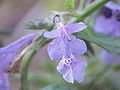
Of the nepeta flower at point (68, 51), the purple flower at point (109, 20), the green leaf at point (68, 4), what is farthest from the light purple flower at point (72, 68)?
the purple flower at point (109, 20)

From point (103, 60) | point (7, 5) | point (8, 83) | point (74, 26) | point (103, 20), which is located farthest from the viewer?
point (7, 5)

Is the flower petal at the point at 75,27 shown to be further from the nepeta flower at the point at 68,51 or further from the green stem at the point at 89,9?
the green stem at the point at 89,9

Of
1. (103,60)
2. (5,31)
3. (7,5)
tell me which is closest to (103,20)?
(103,60)

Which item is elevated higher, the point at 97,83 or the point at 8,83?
the point at 8,83

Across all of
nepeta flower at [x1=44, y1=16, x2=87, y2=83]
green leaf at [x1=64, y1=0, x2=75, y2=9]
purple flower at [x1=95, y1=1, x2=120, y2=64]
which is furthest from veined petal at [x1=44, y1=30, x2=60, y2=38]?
purple flower at [x1=95, y1=1, x2=120, y2=64]

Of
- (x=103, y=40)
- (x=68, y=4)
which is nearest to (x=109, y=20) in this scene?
(x=103, y=40)

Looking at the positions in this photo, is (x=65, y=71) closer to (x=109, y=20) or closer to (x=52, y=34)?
(x=52, y=34)

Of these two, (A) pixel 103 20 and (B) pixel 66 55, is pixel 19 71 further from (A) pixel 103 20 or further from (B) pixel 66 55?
(A) pixel 103 20

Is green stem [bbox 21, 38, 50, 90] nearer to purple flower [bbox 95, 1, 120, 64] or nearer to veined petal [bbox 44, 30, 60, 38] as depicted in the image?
veined petal [bbox 44, 30, 60, 38]
